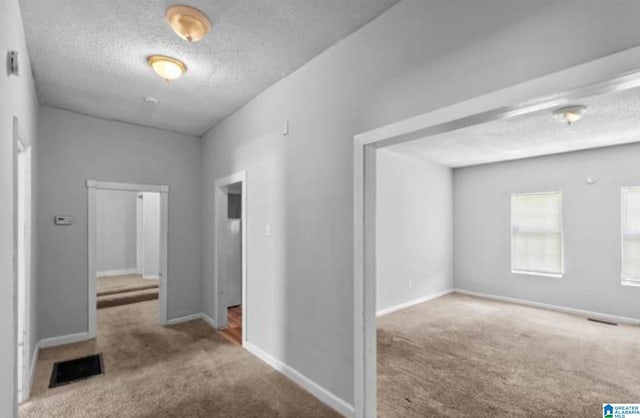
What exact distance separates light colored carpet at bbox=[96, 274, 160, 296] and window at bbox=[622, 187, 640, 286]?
8.40m

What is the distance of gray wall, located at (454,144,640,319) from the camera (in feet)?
15.3

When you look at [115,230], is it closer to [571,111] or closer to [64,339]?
[64,339]

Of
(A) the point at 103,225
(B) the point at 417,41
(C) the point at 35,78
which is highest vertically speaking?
(C) the point at 35,78

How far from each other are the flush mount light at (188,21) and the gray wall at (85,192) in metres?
2.76

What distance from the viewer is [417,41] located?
1.84 meters

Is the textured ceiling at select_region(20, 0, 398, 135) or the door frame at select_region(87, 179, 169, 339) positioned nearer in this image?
the textured ceiling at select_region(20, 0, 398, 135)

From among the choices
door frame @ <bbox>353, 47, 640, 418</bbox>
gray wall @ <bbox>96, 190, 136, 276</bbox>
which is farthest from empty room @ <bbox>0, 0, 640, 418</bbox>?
gray wall @ <bbox>96, 190, 136, 276</bbox>

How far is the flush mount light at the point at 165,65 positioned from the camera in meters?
2.56

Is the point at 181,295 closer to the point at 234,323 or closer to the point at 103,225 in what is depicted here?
the point at 234,323

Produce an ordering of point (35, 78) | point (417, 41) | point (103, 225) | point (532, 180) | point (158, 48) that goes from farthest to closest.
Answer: point (103, 225), point (532, 180), point (35, 78), point (158, 48), point (417, 41)

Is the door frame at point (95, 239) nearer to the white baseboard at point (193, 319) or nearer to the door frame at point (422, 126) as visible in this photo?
the white baseboard at point (193, 319)

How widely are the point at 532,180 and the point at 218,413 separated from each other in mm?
5992

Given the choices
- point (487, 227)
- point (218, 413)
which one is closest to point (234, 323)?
point (218, 413)
